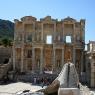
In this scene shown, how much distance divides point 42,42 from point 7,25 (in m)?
54.7

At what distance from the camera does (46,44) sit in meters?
46.6

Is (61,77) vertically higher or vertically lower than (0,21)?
lower

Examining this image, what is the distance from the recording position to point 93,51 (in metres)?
38.5

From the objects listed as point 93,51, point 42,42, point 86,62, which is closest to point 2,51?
point 42,42

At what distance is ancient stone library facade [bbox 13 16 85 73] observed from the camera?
45.8m

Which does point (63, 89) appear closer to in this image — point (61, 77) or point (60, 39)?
point (61, 77)

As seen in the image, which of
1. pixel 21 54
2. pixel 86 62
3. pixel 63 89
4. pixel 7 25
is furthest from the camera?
pixel 7 25

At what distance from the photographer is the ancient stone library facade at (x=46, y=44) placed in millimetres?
45812

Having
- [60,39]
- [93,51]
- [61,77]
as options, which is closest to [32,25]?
[60,39]

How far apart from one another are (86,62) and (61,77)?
3027cm

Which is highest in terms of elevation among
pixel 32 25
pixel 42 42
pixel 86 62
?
pixel 32 25

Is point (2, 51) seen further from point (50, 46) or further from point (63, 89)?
point (63, 89)

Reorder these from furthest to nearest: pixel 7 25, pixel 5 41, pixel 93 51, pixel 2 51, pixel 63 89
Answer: pixel 7 25 < pixel 5 41 < pixel 2 51 < pixel 93 51 < pixel 63 89

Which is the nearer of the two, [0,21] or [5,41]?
[5,41]
